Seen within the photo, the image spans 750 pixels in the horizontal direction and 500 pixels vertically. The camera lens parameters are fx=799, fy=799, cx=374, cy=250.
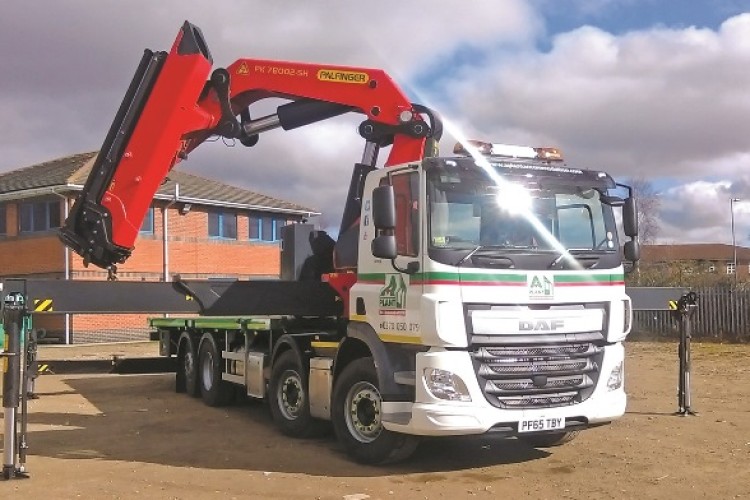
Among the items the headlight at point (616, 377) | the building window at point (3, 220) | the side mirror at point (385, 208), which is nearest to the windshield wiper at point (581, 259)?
the headlight at point (616, 377)

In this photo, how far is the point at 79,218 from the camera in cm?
920

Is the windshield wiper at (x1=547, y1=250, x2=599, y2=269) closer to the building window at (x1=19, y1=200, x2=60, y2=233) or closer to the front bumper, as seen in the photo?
the front bumper

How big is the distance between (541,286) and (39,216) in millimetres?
25194

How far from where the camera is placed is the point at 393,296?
Result: 7.70 meters

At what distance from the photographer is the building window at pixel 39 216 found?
28188 mm

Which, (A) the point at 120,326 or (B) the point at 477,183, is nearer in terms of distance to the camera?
(B) the point at 477,183

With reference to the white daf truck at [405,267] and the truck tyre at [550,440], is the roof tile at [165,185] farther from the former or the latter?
the truck tyre at [550,440]

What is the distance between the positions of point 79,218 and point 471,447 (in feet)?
17.1

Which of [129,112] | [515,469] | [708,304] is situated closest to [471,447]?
[515,469]

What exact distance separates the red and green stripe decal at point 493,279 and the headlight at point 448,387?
0.81m

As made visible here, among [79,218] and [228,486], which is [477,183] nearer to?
[228,486]

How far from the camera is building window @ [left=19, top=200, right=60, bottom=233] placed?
1110 inches

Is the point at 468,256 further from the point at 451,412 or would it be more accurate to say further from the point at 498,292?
the point at 451,412

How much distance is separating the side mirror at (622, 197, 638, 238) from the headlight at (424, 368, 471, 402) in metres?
2.62
